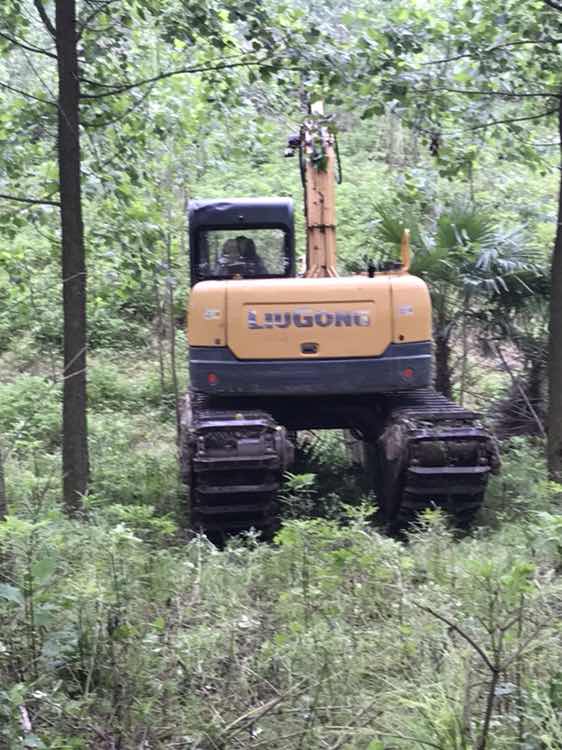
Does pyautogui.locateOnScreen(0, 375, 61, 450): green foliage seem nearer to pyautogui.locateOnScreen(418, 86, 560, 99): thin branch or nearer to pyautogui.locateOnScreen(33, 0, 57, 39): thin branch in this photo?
pyautogui.locateOnScreen(33, 0, 57, 39): thin branch

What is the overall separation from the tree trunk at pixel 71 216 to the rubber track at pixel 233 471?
92 centimetres

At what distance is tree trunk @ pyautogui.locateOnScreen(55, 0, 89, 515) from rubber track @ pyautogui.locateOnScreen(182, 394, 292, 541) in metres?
0.92

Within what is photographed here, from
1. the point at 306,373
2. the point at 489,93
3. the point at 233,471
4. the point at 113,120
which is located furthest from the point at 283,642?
the point at 489,93

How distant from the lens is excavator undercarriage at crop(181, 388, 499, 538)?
22.9 ft

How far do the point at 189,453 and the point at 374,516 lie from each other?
194 centimetres

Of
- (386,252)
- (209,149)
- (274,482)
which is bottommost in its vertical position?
(274,482)

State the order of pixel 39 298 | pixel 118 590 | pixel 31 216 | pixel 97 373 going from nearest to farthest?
pixel 118 590, pixel 31 216, pixel 97 373, pixel 39 298

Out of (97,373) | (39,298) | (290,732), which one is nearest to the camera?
(290,732)

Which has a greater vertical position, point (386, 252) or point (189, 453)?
point (386, 252)

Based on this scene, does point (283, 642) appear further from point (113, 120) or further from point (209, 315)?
point (113, 120)

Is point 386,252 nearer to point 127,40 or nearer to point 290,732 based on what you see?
point 127,40

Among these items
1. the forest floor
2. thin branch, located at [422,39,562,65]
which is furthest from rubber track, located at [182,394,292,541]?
thin branch, located at [422,39,562,65]

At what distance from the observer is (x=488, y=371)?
1370 cm

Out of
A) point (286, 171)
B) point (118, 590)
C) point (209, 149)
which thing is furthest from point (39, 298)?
point (118, 590)
